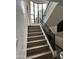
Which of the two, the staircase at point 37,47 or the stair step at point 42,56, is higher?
the staircase at point 37,47

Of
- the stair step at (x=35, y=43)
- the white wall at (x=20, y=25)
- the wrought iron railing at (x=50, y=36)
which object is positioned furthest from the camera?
the wrought iron railing at (x=50, y=36)

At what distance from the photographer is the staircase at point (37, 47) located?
4091mm

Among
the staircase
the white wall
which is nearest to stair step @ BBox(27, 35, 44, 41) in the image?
the staircase

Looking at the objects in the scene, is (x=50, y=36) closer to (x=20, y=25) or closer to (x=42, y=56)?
(x=42, y=56)

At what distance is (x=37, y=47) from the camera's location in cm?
448

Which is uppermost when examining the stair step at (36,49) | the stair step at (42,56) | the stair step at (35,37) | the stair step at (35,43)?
the stair step at (35,37)

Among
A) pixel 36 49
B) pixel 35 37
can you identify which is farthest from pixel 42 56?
pixel 35 37

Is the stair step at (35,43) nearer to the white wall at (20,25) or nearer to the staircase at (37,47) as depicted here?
the staircase at (37,47)

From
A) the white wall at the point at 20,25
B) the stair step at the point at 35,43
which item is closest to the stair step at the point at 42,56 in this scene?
the stair step at the point at 35,43
